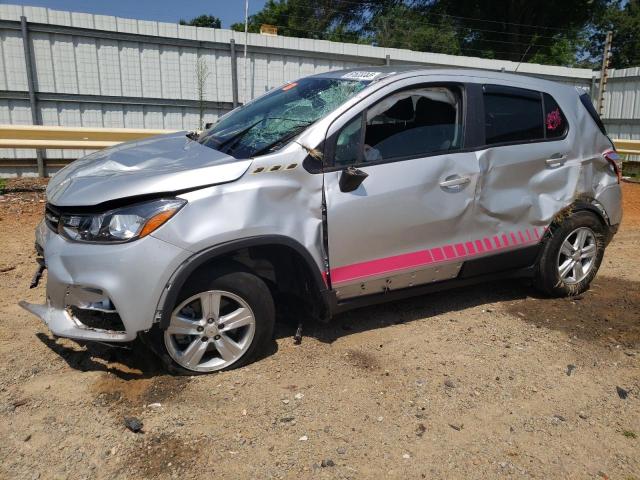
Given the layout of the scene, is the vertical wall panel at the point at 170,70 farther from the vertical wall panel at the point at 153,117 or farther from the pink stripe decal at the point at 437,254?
the pink stripe decal at the point at 437,254

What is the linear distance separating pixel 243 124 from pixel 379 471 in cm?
254

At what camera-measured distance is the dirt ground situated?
273cm

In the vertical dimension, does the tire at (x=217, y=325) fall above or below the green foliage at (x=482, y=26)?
below

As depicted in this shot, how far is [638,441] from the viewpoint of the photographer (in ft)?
9.80

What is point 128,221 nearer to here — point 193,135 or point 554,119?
point 193,135

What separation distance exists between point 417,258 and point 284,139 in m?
1.25

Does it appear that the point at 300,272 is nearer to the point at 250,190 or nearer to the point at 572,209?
the point at 250,190

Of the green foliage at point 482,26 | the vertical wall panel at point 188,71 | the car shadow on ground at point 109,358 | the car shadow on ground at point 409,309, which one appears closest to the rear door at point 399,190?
the car shadow on ground at point 409,309

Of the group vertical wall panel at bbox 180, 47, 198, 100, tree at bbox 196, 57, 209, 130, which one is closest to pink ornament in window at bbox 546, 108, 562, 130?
tree at bbox 196, 57, 209, 130

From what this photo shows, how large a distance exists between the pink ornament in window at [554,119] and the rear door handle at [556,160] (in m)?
0.23

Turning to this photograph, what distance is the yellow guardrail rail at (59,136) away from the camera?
26.8 feet

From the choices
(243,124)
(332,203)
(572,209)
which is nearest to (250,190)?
(332,203)

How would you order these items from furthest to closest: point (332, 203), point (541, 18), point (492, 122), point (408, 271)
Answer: point (541, 18) → point (492, 122) → point (408, 271) → point (332, 203)

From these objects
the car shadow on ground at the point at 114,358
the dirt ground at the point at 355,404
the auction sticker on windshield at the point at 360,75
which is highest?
the auction sticker on windshield at the point at 360,75
